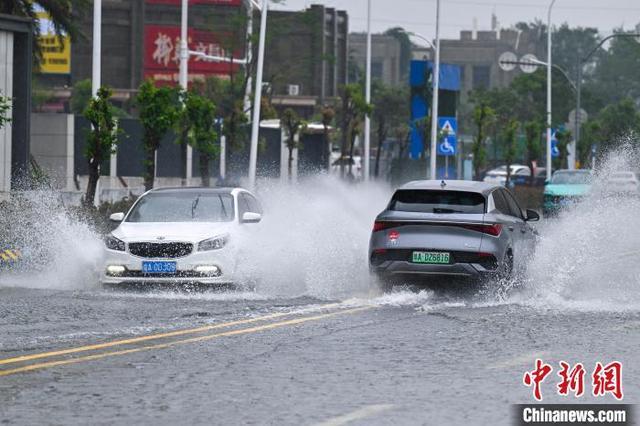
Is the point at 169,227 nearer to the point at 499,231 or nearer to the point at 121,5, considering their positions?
the point at 499,231

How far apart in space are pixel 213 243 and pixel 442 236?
3.03m

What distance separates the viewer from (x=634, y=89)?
558ft

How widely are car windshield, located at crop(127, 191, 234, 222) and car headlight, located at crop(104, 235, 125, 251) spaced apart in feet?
2.92

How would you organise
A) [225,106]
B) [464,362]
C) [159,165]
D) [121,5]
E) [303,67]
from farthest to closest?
1. [121,5]
2. [303,67]
3. [225,106]
4. [159,165]
5. [464,362]

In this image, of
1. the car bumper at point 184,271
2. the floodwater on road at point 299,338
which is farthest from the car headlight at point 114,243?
the floodwater on road at point 299,338

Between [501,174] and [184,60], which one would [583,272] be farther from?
[501,174]

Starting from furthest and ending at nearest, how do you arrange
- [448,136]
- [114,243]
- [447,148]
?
[448,136] → [447,148] → [114,243]

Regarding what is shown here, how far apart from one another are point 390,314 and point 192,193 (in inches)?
220

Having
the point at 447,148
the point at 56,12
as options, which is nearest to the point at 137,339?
the point at 56,12

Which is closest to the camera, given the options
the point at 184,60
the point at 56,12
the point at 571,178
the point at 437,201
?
the point at 437,201

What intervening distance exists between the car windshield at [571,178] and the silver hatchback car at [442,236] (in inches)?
1187

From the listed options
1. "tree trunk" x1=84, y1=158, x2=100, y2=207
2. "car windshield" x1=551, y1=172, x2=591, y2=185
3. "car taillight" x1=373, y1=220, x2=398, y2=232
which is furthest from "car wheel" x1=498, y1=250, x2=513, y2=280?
"car windshield" x1=551, y1=172, x2=591, y2=185

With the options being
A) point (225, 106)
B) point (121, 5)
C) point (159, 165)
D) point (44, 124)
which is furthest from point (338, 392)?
point (121, 5)

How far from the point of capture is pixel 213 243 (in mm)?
19984
